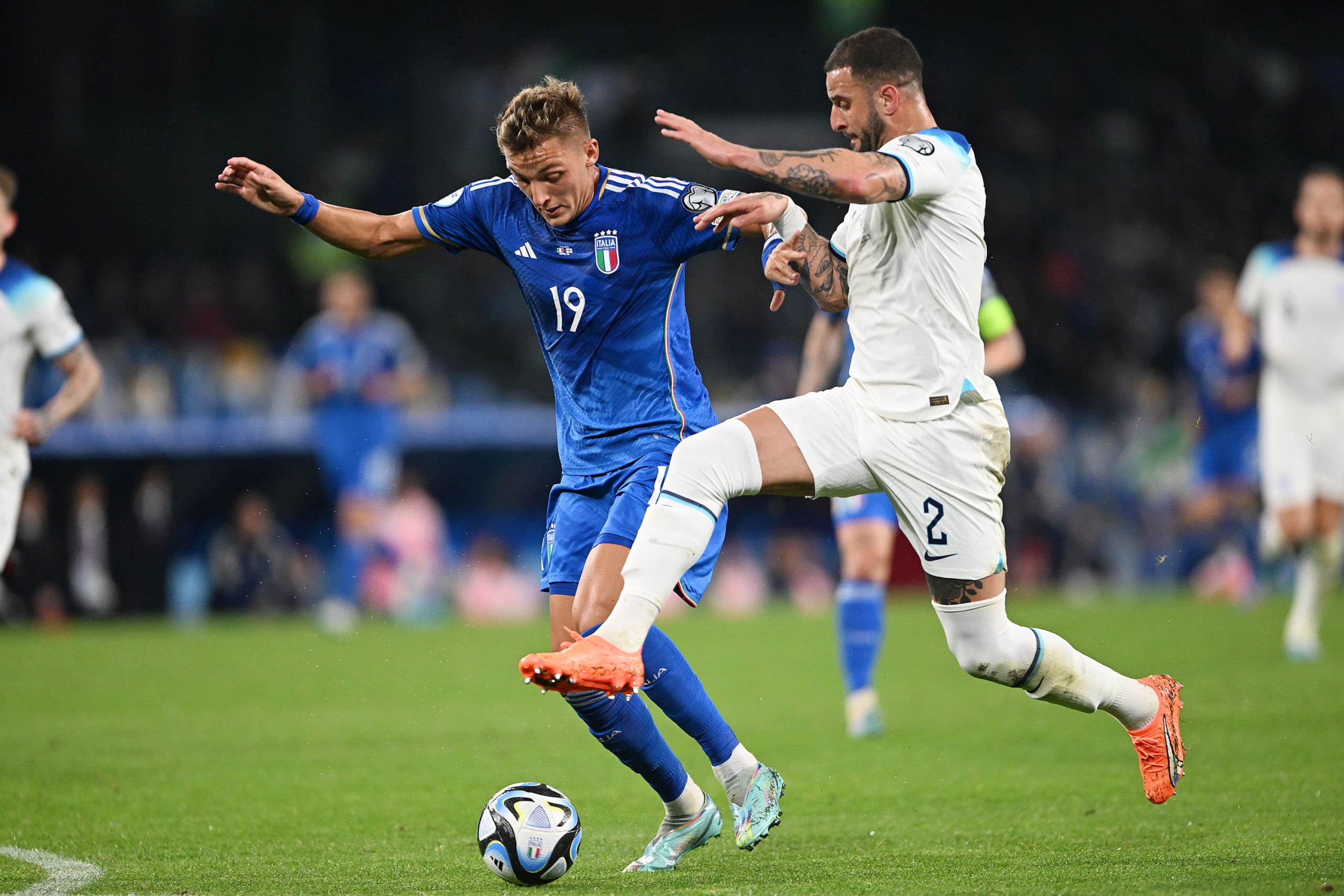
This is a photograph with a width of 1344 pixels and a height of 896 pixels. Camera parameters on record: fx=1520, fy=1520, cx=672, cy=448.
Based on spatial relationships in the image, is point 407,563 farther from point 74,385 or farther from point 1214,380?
point 74,385

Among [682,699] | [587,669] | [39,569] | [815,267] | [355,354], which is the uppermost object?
[815,267]

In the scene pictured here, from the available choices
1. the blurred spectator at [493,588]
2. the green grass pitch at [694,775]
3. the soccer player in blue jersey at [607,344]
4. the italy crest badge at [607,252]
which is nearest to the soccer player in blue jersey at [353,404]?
the blurred spectator at [493,588]

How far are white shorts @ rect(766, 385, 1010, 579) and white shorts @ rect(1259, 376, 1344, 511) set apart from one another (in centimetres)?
611

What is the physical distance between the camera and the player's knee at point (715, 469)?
4637mm

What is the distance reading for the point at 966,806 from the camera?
584 centimetres

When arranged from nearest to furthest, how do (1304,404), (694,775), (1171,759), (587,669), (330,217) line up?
(587,669) < (1171,759) < (330,217) < (694,775) < (1304,404)

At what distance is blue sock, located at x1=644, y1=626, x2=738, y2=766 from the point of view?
5.09 metres

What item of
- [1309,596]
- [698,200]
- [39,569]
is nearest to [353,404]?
[39,569]

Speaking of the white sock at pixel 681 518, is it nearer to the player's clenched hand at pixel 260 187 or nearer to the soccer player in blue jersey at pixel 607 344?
the soccer player in blue jersey at pixel 607 344

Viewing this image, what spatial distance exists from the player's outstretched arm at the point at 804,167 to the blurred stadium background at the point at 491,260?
40.5 ft

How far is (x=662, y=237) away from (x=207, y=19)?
20.4m

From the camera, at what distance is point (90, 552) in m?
16.9

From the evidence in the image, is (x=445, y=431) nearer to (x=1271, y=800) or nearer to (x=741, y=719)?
(x=741, y=719)

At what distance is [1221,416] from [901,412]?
11188 millimetres
